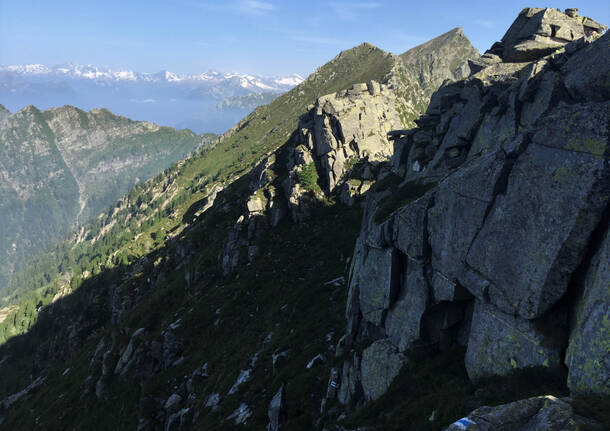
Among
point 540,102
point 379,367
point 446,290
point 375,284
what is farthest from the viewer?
point 375,284

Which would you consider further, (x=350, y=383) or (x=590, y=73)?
(x=350, y=383)

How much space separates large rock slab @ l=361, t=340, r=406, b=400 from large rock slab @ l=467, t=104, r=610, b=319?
7182mm

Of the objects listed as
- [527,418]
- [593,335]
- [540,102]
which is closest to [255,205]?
[540,102]

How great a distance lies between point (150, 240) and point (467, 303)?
192847mm

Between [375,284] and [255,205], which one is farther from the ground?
[375,284]

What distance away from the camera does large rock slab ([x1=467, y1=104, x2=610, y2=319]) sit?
1319 centimetres

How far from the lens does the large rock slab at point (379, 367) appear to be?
19703 mm

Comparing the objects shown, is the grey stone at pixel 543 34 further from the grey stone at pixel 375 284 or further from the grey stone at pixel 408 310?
the grey stone at pixel 408 310

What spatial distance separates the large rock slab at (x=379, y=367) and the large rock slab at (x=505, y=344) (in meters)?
4.40

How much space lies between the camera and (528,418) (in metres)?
10.6

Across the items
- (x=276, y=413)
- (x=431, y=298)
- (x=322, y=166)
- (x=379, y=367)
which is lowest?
(x=276, y=413)

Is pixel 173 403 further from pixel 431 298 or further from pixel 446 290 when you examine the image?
pixel 446 290

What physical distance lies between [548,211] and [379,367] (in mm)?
12881

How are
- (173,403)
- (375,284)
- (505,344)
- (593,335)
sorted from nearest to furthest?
1. (593,335)
2. (505,344)
3. (375,284)
4. (173,403)
